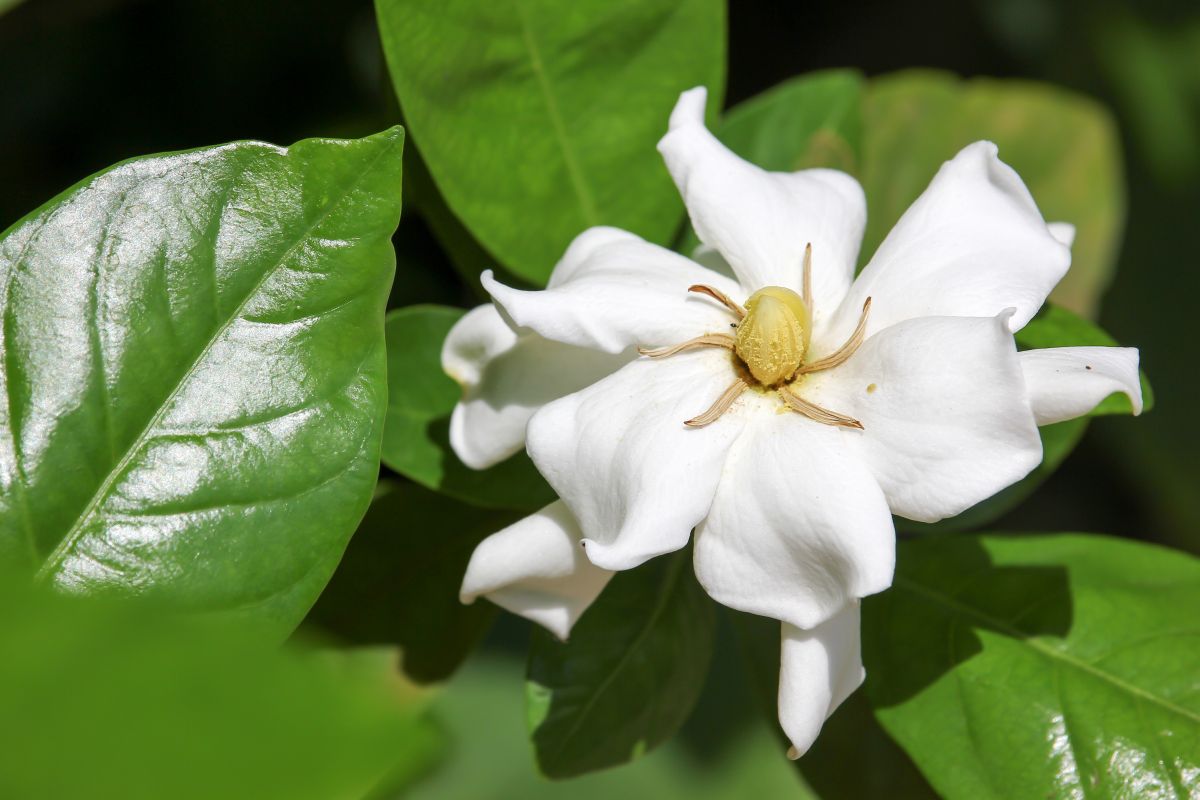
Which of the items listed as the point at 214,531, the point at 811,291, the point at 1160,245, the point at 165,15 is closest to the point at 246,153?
the point at 214,531

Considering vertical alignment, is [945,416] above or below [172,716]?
below

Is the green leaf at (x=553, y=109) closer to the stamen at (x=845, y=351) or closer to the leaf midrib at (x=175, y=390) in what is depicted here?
the leaf midrib at (x=175, y=390)

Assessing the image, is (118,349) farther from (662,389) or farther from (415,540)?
(415,540)

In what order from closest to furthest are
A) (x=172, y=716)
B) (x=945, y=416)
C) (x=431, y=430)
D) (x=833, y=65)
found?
(x=172, y=716) < (x=945, y=416) < (x=431, y=430) < (x=833, y=65)

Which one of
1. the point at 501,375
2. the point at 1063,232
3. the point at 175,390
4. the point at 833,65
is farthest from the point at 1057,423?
the point at 833,65

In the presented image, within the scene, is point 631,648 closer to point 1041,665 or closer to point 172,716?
point 1041,665

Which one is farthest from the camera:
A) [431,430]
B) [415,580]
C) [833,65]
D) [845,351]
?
[833,65]

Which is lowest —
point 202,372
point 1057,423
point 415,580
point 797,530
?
point 415,580
